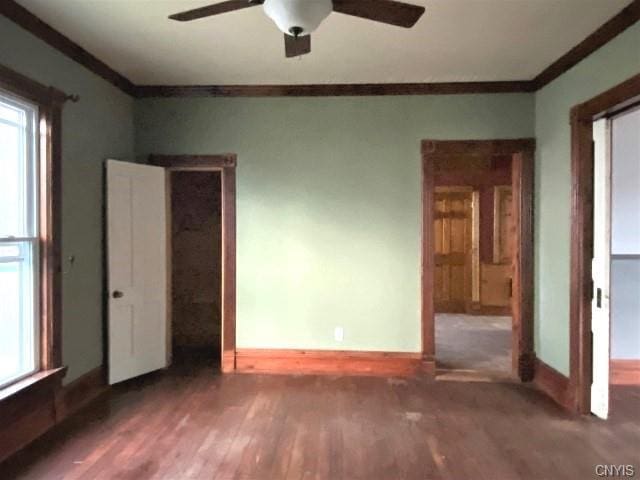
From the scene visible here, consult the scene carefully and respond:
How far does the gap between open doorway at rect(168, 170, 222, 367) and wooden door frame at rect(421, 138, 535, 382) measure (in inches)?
96.5

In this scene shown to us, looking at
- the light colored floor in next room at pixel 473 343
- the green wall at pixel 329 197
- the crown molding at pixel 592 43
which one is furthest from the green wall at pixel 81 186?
the crown molding at pixel 592 43

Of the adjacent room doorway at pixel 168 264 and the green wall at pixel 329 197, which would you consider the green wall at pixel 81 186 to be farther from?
the green wall at pixel 329 197

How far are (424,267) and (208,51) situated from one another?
2630 mm

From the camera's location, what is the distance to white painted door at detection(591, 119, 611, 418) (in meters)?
3.55

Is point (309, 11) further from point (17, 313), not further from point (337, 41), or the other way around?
point (17, 313)

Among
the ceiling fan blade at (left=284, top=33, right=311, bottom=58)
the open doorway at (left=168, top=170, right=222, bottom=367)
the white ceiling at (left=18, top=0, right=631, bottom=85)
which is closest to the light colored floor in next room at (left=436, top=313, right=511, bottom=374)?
the open doorway at (left=168, top=170, right=222, bottom=367)

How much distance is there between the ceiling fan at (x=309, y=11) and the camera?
2150 mm

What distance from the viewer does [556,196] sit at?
416 centimetres

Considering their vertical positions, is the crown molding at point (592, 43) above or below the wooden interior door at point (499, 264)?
above

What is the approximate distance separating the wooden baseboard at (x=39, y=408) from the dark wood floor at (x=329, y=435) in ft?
0.27

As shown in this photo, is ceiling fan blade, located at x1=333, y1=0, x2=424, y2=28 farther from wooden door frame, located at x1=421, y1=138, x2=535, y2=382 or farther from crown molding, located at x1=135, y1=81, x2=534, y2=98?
wooden door frame, located at x1=421, y1=138, x2=535, y2=382

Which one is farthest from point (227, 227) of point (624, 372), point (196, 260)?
point (624, 372)

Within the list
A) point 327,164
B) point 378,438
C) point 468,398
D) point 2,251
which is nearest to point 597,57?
point 327,164

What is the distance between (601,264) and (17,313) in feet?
13.2
